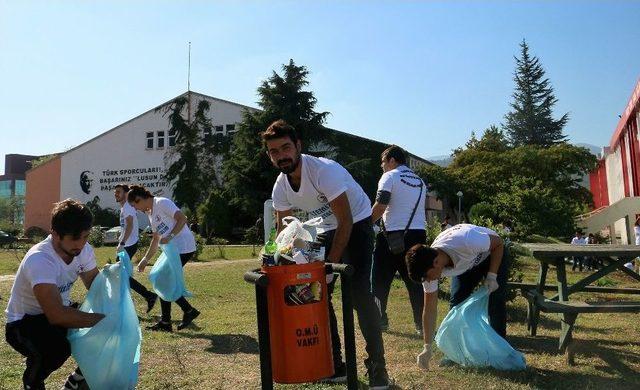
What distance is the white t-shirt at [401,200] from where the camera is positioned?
5695mm

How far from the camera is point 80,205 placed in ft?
11.2

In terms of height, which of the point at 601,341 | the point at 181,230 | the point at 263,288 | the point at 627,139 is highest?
the point at 627,139

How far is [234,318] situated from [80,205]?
12.4 feet

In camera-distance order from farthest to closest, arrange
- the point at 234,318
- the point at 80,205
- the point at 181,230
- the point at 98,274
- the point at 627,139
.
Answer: the point at 627,139
the point at 234,318
the point at 181,230
the point at 98,274
the point at 80,205

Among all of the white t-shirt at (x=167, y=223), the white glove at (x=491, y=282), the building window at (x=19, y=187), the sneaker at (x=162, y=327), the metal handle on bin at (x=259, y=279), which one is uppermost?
the building window at (x=19, y=187)

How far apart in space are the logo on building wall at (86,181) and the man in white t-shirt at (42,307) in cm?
4558

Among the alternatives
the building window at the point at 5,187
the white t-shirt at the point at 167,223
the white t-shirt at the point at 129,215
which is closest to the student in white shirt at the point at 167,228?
the white t-shirt at the point at 167,223

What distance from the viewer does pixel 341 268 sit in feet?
10.5

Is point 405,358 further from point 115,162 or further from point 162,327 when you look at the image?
point 115,162

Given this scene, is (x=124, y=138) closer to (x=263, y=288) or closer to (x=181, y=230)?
(x=181, y=230)

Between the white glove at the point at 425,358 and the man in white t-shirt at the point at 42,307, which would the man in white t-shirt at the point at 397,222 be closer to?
the white glove at the point at 425,358

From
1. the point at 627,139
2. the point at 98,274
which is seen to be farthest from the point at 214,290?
the point at 627,139

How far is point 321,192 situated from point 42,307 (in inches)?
67.5

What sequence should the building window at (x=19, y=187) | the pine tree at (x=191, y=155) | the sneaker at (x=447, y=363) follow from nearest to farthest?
the sneaker at (x=447, y=363) < the pine tree at (x=191, y=155) < the building window at (x=19, y=187)
